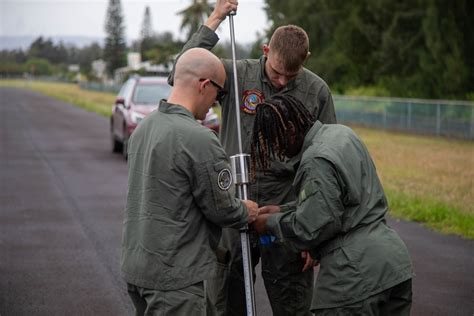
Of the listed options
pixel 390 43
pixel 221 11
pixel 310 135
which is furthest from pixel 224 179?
pixel 390 43

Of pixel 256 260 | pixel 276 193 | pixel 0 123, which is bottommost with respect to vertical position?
pixel 0 123

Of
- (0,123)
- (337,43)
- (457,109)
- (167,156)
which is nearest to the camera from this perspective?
(167,156)

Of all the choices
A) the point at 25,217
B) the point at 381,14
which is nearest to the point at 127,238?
the point at 25,217

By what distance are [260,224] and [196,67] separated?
0.90 m

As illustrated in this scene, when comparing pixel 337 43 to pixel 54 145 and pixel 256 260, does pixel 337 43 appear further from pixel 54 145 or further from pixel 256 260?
pixel 256 260

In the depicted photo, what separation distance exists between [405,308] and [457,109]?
68.2ft

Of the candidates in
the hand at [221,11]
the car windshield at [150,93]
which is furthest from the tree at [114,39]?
the hand at [221,11]

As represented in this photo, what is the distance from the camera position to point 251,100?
4.56 m

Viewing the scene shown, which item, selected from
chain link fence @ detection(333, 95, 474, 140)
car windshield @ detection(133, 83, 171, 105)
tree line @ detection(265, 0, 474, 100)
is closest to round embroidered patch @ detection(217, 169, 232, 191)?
car windshield @ detection(133, 83, 171, 105)

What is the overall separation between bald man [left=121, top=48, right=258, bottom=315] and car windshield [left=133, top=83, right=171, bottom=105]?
13423 mm

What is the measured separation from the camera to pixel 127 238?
3613mm

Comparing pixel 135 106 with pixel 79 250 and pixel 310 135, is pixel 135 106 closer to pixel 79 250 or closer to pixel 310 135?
pixel 79 250

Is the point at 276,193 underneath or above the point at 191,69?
underneath

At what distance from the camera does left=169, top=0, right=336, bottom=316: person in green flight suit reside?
4.51 meters
